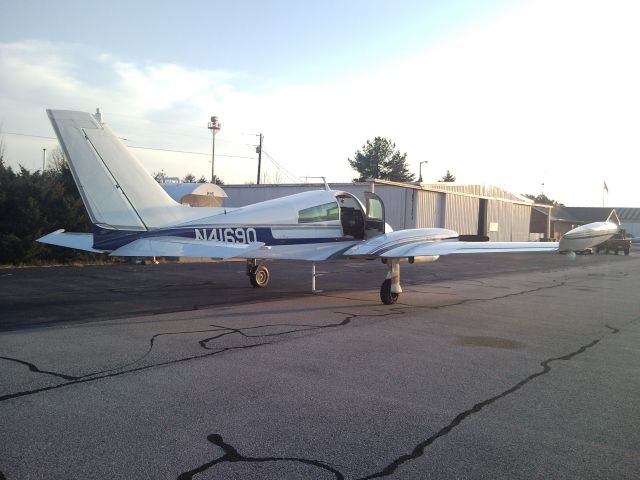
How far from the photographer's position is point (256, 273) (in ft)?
51.0

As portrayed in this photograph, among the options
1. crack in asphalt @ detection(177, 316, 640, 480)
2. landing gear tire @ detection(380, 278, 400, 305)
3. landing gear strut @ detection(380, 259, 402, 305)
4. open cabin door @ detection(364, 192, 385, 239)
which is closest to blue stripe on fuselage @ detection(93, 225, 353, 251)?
open cabin door @ detection(364, 192, 385, 239)

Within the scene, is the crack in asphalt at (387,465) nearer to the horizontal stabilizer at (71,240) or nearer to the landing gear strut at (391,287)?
the landing gear strut at (391,287)

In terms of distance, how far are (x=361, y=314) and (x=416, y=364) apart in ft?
Result: 13.8

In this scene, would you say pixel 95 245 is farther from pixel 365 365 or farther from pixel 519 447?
pixel 519 447

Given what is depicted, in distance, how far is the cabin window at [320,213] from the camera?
14.1 meters

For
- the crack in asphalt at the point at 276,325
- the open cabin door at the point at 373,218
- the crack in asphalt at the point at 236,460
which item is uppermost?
the open cabin door at the point at 373,218

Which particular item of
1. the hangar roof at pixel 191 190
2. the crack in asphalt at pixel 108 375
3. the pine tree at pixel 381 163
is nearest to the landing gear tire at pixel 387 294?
the crack in asphalt at pixel 108 375

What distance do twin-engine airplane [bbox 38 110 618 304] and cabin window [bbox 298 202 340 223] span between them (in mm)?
28

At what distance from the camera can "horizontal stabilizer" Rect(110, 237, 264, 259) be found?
1108 cm

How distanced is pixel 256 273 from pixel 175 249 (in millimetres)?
4449

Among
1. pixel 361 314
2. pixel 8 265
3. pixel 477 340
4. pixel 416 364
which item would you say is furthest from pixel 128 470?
pixel 8 265

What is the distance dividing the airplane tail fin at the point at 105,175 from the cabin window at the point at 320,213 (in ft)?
13.0

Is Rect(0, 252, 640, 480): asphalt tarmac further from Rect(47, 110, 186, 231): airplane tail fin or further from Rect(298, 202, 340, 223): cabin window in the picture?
Rect(298, 202, 340, 223): cabin window

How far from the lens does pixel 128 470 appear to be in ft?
13.2
